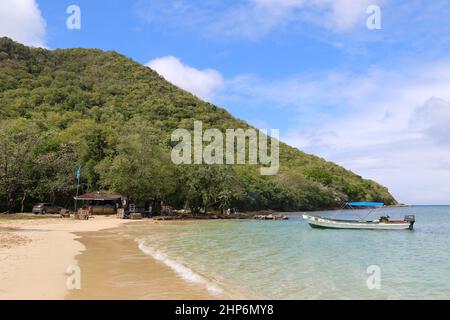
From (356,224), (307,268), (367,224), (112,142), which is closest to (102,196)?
(112,142)

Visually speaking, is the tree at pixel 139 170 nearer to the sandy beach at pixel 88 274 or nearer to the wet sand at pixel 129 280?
the sandy beach at pixel 88 274

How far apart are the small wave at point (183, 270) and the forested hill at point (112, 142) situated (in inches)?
1215

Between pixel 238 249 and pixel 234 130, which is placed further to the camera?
pixel 234 130

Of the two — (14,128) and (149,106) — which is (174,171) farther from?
(149,106)

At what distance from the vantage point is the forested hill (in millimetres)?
48719

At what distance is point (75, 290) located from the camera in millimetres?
9805

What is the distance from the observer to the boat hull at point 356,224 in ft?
122

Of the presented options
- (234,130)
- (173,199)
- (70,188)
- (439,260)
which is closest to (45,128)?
(70,188)

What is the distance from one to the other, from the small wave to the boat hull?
23176 mm

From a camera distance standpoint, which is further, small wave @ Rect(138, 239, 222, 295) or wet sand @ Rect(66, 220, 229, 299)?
small wave @ Rect(138, 239, 222, 295)

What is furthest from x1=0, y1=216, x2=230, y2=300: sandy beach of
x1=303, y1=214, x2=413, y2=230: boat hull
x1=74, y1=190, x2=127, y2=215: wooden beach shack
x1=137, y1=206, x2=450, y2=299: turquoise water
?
x1=74, y1=190, x2=127, y2=215: wooden beach shack

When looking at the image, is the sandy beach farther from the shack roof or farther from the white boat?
the shack roof

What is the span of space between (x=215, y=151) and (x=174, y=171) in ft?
32.8
